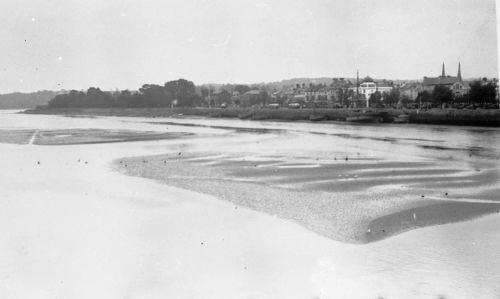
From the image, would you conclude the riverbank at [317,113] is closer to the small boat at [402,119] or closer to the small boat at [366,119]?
the small boat at [402,119]

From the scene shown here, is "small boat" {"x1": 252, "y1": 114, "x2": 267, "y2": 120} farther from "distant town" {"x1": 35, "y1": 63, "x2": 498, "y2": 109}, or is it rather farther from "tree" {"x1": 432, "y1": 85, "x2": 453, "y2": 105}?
"tree" {"x1": 432, "y1": 85, "x2": 453, "y2": 105}

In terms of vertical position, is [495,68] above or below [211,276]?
above

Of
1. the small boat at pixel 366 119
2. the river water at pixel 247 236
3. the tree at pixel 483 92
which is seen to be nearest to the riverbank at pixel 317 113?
the small boat at pixel 366 119

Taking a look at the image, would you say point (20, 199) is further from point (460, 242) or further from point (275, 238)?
point (460, 242)

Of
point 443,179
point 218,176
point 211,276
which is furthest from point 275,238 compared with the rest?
point 443,179

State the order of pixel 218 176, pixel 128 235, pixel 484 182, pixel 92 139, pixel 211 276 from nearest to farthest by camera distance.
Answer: pixel 211 276 < pixel 128 235 < pixel 484 182 < pixel 218 176 < pixel 92 139

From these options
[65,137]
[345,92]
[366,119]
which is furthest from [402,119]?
[345,92]
